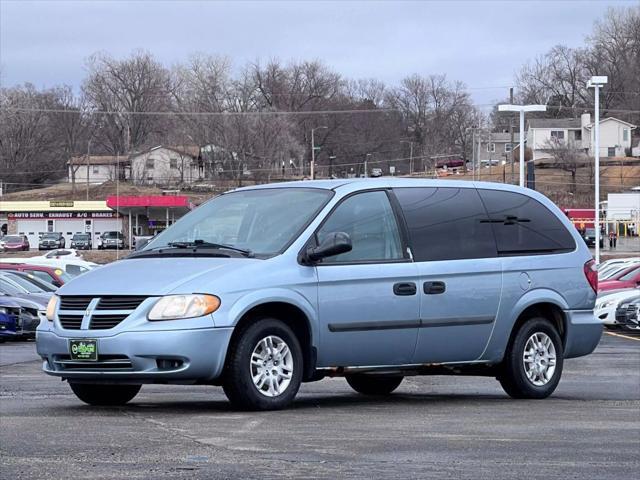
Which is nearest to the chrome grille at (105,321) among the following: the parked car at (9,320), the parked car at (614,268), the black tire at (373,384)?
the black tire at (373,384)

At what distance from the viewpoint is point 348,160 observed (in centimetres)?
12419

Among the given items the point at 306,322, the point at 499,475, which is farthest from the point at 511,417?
the point at 499,475

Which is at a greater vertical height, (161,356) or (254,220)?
(254,220)

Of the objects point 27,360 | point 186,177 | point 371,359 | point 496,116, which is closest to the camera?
point 371,359

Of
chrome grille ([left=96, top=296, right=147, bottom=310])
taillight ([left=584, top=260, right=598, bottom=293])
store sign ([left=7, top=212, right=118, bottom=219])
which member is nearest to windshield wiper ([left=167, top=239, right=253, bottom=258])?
chrome grille ([left=96, top=296, right=147, bottom=310])

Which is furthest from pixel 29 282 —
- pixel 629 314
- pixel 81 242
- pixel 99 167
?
pixel 99 167

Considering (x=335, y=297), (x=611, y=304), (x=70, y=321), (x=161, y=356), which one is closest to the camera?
(x=161, y=356)

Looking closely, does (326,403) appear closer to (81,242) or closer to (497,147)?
(81,242)

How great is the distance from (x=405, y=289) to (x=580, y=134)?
123 m

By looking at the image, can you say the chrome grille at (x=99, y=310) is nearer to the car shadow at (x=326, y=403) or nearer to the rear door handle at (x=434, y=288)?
the car shadow at (x=326, y=403)

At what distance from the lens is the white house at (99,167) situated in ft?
402

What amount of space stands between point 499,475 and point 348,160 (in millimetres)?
117772

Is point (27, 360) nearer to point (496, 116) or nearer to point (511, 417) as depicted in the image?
point (511, 417)

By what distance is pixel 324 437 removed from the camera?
8.03 m
